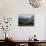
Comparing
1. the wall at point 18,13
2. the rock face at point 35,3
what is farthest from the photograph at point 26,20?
the rock face at point 35,3

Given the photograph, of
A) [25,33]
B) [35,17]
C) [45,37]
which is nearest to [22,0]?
[35,17]

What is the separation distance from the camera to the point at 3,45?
15.1 feet

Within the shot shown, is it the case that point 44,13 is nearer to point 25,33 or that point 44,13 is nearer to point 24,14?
point 24,14

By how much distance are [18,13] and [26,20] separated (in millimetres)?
476

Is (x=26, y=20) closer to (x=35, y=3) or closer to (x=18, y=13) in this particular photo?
(x=18, y=13)

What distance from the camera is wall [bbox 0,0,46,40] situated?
5555 mm

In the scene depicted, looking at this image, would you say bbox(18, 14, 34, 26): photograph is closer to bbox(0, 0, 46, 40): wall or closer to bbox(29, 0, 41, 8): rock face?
bbox(0, 0, 46, 40): wall

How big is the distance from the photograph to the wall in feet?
0.44

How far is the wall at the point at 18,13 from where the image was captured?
5555 mm

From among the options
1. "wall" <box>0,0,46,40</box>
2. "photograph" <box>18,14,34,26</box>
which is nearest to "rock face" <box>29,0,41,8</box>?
Answer: "wall" <box>0,0,46,40</box>

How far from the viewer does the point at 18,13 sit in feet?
18.4

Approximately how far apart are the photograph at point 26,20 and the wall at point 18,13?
0.13 metres

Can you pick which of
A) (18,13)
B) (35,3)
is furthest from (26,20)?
(35,3)

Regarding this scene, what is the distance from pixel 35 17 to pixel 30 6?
1.78 ft
